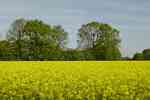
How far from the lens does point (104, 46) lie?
85.3 meters

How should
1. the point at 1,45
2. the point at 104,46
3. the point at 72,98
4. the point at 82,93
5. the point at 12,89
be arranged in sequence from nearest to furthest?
the point at 72,98
the point at 82,93
the point at 12,89
the point at 1,45
the point at 104,46

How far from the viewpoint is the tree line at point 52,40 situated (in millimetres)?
78438

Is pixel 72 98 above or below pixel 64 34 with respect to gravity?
below

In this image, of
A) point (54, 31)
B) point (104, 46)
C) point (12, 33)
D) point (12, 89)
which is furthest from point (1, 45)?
point (12, 89)

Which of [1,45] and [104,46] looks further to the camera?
[104,46]

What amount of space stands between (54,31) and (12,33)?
9.86 metres

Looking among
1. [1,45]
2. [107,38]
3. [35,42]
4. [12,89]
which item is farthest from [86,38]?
[12,89]

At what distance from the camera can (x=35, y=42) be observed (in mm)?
81688

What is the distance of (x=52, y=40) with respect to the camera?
8581 cm

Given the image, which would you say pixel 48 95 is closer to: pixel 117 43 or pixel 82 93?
pixel 82 93

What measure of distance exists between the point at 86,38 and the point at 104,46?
15.4 feet

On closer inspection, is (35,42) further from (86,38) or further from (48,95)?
(48,95)

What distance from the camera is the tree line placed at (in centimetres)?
7844

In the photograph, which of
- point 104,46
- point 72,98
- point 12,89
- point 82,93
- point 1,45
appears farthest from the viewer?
point 104,46
